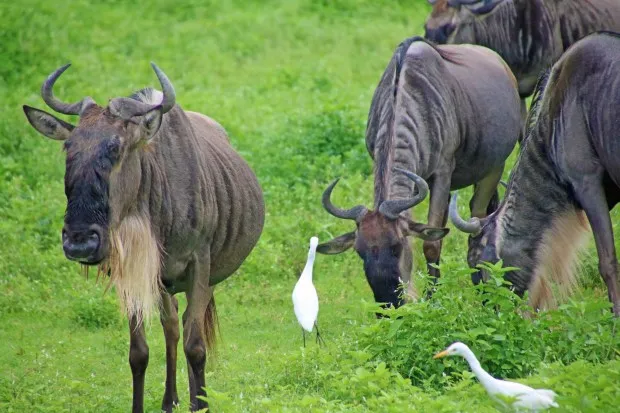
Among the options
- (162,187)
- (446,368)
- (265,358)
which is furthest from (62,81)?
(446,368)

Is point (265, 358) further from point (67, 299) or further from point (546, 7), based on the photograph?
point (546, 7)

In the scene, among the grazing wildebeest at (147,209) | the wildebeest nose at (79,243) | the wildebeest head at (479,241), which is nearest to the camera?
the wildebeest nose at (79,243)

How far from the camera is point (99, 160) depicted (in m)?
6.37

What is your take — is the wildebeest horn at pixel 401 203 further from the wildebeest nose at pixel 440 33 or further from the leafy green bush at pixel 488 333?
the wildebeest nose at pixel 440 33

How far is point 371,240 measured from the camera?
305 inches

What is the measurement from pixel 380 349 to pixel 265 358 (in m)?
1.84

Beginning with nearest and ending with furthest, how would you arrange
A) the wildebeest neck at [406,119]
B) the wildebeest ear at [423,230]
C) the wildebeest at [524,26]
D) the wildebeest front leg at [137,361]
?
1. the wildebeest front leg at [137,361]
2. the wildebeest ear at [423,230]
3. the wildebeest neck at [406,119]
4. the wildebeest at [524,26]

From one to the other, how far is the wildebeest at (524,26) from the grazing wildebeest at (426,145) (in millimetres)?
928

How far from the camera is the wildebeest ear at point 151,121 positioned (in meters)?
6.60

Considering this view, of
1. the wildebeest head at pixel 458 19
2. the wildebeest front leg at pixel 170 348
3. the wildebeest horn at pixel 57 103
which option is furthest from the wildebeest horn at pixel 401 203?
the wildebeest head at pixel 458 19

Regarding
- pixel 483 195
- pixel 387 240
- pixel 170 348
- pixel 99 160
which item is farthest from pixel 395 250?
pixel 483 195

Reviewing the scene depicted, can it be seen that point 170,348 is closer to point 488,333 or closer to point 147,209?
point 147,209

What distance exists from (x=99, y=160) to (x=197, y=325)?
4.14 feet

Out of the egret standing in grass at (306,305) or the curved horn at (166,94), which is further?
the egret standing in grass at (306,305)
